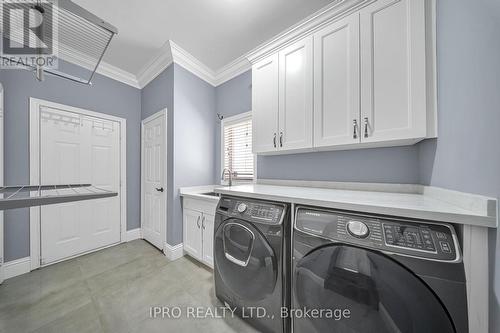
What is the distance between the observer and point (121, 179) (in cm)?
272

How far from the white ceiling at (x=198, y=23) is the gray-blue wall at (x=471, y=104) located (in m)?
1.24

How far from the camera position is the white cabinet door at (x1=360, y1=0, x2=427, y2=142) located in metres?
1.00

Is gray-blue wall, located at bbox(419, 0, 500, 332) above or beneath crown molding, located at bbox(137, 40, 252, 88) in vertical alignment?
beneath

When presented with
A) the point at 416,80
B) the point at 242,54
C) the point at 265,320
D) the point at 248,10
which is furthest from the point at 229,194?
the point at 242,54

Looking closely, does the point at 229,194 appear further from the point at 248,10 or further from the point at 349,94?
the point at 248,10

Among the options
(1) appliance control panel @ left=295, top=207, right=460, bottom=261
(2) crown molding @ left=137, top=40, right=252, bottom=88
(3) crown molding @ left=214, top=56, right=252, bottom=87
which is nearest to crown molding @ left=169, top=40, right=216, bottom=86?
(2) crown molding @ left=137, top=40, right=252, bottom=88

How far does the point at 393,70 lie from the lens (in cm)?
108

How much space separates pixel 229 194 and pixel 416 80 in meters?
1.48

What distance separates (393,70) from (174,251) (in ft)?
9.50

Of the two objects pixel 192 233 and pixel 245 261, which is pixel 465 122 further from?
pixel 192 233

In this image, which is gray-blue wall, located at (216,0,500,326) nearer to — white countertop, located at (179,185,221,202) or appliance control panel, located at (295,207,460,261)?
appliance control panel, located at (295,207,460,261)

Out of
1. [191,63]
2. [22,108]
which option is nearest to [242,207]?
[191,63]

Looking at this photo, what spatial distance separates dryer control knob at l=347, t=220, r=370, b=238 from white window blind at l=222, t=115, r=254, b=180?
167 cm

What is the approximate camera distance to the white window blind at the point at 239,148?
2.42 metres
